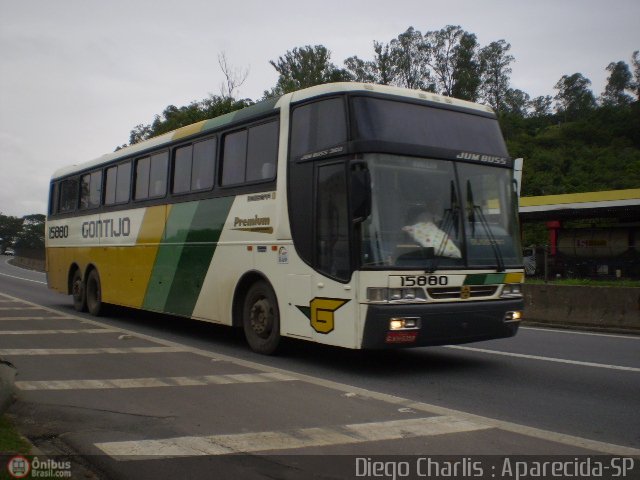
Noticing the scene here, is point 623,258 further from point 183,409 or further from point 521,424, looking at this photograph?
point 183,409


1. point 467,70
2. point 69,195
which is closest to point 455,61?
point 467,70

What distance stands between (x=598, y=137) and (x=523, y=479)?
246 ft

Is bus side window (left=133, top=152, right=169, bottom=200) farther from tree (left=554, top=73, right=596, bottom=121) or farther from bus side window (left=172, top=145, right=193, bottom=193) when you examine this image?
tree (left=554, top=73, right=596, bottom=121)

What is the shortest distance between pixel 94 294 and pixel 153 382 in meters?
8.64

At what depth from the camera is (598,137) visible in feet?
240

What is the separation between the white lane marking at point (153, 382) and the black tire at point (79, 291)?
8.81m

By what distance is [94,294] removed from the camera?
16.0m

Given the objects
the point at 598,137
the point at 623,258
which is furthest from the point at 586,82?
the point at 623,258

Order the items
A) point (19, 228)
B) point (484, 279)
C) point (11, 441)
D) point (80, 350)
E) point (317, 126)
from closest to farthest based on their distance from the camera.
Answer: point (11, 441), point (484, 279), point (317, 126), point (80, 350), point (19, 228)

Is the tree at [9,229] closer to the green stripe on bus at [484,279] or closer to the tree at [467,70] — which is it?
the tree at [467,70]

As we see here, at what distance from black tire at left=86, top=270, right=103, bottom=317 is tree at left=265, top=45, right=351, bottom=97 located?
162 feet

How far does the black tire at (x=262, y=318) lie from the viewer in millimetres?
9625

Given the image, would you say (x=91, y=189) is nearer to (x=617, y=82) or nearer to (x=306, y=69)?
(x=306, y=69)

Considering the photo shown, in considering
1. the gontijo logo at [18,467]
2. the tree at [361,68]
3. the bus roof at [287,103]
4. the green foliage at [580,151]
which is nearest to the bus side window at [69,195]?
the bus roof at [287,103]
